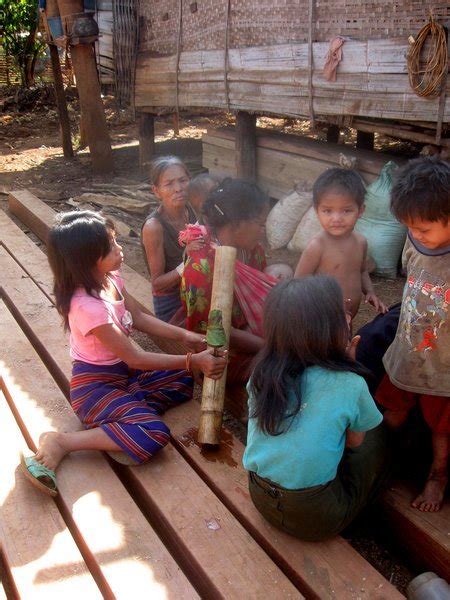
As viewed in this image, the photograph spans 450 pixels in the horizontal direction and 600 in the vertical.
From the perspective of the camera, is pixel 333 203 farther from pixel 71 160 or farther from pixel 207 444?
pixel 71 160

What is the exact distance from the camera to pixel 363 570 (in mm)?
1770

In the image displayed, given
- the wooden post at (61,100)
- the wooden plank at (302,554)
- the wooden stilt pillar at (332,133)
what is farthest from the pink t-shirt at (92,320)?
the wooden post at (61,100)

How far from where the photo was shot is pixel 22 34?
43.5 ft

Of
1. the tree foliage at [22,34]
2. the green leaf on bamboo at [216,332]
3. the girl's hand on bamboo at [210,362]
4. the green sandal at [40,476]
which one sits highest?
the tree foliage at [22,34]

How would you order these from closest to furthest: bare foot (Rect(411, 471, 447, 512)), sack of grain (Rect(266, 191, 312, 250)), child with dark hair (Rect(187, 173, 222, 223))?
1. bare foot (Rect(411, 471, 447, 512))
2. child with dark hair (Rect(187, 173, 222, 223))
3. sack of grain (Rect(266, 191, 312, 250))

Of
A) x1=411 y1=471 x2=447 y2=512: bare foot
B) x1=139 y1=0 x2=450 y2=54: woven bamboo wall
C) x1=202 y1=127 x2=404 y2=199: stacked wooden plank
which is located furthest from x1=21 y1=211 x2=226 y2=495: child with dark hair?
x1=139 y1=0 x2=450 y2=54: woven bamboo wall

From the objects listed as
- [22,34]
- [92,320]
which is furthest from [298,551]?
[22,34]

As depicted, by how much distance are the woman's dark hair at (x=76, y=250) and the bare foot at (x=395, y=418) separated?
125cm

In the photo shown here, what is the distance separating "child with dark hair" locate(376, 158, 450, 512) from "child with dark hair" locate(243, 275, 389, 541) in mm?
273

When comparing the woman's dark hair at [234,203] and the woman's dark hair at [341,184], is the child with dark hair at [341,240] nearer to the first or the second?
the woman's dark hair at [341,184]

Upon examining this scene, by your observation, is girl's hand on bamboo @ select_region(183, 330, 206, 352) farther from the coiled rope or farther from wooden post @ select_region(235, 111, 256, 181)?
wooden post @ select_region(235, 111, 256, 181)

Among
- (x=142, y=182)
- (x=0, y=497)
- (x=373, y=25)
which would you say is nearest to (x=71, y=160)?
(x=142, y=182)

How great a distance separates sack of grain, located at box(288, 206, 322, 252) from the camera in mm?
4961

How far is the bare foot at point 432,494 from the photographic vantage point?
2.00m
